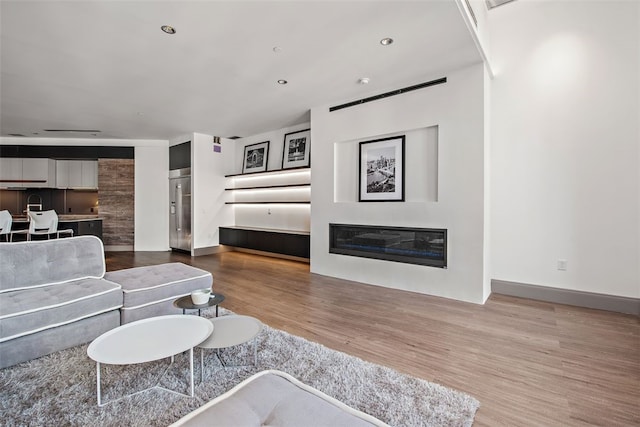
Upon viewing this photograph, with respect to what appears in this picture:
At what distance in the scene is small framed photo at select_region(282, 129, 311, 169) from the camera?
239 inches

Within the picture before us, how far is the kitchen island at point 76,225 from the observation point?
6629 mm

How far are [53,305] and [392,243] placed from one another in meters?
3.64

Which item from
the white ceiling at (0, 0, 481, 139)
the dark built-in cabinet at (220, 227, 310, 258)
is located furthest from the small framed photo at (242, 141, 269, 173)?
the white ceiling at (0, 0, 481, 139)

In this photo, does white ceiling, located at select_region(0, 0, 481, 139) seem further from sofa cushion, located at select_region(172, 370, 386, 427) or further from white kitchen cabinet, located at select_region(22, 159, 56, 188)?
sofa cushion, located at select_region(172, 370, 386, 427)

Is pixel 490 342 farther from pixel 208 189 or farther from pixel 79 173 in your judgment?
pixel 79 173

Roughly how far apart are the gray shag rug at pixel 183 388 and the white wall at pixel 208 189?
485 cm

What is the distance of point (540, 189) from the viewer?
11.9 feet

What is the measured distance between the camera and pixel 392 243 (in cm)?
420

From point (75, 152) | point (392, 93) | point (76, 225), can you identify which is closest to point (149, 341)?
point (392, 93)

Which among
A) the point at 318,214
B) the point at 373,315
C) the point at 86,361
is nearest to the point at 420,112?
the point at 318,214

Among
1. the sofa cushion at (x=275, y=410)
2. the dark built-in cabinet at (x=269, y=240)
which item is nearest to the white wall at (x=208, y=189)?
the dark built-in cabinet at (x=269, y=240)

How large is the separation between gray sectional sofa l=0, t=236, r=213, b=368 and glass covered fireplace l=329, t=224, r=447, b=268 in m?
2.16

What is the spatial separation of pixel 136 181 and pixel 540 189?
27.9 ft

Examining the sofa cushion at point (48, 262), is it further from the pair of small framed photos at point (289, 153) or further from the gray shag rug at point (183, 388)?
the pair of small framed photos at point (289, 153)
